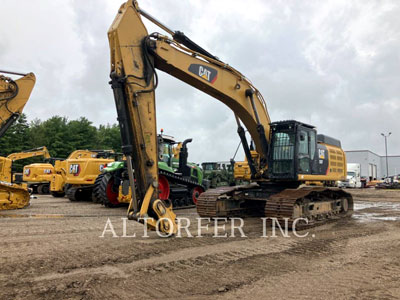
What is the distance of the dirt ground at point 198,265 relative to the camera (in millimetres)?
3754

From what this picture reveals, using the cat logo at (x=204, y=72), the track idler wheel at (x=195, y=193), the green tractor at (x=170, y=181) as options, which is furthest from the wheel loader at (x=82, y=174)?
the cat logo at (x=204, y=72)

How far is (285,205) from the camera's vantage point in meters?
7.60

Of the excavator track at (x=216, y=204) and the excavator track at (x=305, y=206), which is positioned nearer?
the excavator track at (x=305, y=206)

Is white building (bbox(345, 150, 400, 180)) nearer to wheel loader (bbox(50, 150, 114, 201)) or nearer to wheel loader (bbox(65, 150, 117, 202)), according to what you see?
wheel loader (bbox(50, 150, 114, 201))

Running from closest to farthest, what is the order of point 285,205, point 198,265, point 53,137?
point 198,265
point 285,205
point 53,137

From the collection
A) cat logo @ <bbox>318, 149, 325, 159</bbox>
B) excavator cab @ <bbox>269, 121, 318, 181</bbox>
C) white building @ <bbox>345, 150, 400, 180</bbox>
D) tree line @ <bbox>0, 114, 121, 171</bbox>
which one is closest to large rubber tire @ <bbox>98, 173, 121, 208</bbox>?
excavator cab @ <bbox>269, 121, 318, 181</bbox>

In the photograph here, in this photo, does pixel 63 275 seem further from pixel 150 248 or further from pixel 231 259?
pixel 231 259

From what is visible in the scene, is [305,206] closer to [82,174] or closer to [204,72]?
[204,72]

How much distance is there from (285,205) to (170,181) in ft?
16.9

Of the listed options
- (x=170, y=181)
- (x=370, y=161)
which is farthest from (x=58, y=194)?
(x=370, y=161)

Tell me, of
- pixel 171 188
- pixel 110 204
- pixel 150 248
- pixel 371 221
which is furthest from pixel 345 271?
pixel 110 204

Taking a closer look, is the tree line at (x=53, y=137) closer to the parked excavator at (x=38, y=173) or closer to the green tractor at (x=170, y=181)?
the parked excavator at (x=38, y=173)

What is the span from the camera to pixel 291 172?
27.1ft

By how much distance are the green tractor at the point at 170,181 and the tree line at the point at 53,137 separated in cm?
3167
